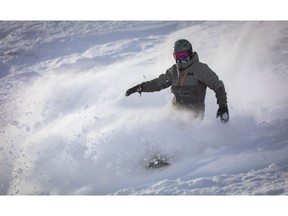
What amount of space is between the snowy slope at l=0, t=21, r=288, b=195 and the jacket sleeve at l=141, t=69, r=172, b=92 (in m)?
0.06

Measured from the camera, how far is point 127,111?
15.1 feet

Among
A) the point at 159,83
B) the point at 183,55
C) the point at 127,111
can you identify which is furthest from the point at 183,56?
the point at 127,111

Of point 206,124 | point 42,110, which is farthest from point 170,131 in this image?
point 42,110

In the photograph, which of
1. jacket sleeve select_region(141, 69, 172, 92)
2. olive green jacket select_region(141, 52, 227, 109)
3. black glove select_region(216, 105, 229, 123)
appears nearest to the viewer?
black glove select_region(216, 105, 229, 123)

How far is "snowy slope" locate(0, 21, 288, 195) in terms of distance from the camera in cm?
452

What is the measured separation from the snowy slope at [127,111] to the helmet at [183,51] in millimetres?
151

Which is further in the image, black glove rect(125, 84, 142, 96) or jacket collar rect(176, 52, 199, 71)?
black glove rect(125, 84, 142, 96)

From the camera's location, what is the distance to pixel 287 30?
4598 mm

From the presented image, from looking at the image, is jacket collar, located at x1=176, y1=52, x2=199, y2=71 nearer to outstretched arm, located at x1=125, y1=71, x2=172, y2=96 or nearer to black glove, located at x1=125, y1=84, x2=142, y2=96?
outstretched arm, located at x1=125, y1=71, x2=172, y2=96

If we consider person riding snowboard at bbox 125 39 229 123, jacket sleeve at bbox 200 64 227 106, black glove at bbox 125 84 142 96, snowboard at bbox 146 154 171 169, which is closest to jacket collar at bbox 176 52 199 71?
person riding snowboard at bbox 125 39 229 123

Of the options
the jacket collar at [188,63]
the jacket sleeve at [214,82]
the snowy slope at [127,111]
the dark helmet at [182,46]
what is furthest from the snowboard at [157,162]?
the dark helmet at [182,46]

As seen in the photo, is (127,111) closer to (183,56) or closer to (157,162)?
(157,162)

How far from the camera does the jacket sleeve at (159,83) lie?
4582mm

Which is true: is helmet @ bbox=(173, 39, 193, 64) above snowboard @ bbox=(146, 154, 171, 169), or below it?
above
